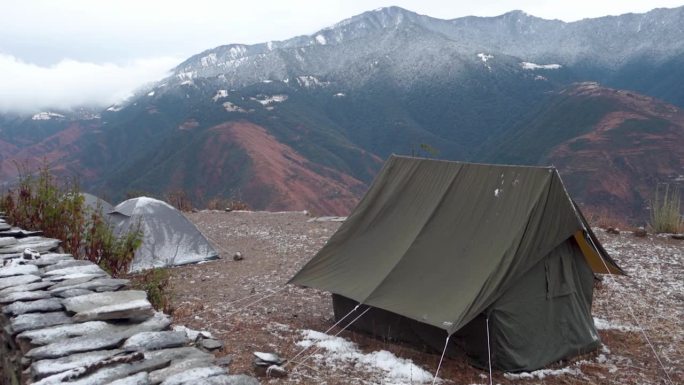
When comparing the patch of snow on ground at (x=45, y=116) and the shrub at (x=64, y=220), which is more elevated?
the shrub at (x=64, y=220)

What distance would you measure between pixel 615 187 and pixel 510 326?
36635 millimetres

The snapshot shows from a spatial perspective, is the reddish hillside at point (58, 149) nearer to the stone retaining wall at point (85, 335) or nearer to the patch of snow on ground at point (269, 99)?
the patch of snow on ground at point (269, 99)

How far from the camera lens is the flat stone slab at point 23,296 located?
3.49 m

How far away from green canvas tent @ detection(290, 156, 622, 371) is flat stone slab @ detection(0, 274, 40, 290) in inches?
113

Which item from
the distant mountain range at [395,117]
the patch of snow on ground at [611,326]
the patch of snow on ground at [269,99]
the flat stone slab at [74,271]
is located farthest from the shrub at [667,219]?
the patch of snow on ground at [269,99]

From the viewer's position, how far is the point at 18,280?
387 centimetres

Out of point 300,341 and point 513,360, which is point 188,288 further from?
point 513,360

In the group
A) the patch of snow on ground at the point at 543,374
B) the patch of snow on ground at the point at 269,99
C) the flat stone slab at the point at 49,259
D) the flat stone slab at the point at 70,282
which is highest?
the patch of snow on ground at the point at 269,99

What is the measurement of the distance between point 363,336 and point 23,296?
135 inches

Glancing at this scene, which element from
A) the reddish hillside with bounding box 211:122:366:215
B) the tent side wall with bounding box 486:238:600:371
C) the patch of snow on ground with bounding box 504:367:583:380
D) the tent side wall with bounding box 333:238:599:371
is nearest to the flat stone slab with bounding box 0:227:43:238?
the tent side wall with bounding box 333:238:599:371

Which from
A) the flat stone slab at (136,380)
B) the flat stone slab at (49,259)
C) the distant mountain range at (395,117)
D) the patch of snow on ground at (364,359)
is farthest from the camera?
the distant mountain range at (395,117)

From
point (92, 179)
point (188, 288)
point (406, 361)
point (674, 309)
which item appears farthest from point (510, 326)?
point (92, 179)

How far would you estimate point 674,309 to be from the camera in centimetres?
685

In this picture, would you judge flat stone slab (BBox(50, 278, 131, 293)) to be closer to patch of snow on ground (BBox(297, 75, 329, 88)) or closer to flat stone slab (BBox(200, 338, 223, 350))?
flat stone slab (BBox(200, 338, 223, 350))
